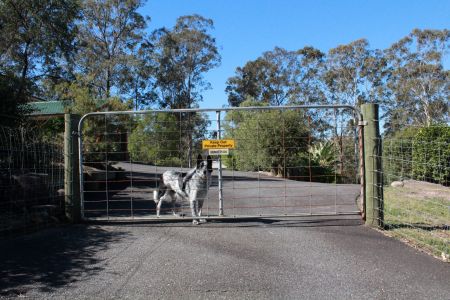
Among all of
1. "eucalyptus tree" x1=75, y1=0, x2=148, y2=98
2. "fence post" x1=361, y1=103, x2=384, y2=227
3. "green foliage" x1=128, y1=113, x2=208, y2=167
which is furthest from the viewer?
"eucalyptus tree" x1=75, y1=0, x2=148, y2=98

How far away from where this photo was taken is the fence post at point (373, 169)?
678 cm

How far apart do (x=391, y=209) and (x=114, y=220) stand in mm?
5212

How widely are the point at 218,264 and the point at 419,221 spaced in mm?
4120

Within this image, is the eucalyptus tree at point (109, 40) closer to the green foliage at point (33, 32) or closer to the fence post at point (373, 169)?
the green foliage at point (33, 32)

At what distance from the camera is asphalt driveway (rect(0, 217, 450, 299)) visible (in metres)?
4.11

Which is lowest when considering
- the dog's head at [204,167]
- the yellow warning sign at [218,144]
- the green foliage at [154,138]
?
the dog's head at [204,167]

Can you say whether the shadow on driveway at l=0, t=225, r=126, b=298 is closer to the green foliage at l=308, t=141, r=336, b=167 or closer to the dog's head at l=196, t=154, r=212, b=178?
the dog's head at l=196, t=154, r=212, b=178

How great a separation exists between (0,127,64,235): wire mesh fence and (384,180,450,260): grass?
566 cm

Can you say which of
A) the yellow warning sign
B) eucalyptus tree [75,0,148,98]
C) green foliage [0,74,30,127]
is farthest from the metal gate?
eucalyptus tree [75,0,148,98]

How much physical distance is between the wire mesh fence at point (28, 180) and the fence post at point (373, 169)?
5.28 meters

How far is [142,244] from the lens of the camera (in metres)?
5.84

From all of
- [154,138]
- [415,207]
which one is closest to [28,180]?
[415,207]

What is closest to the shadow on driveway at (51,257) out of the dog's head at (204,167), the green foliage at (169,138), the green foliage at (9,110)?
the dog's head at (204,167)

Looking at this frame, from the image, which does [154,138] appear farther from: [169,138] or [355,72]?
[355,72]
